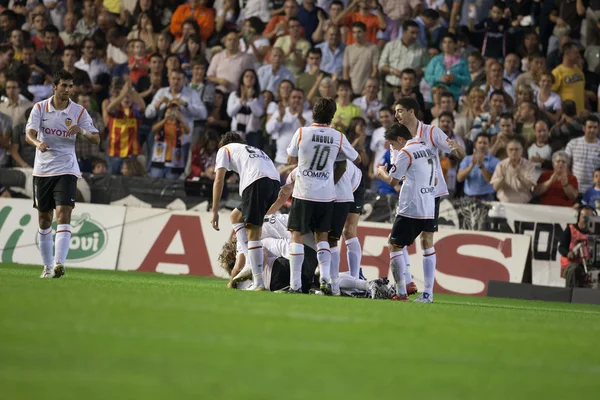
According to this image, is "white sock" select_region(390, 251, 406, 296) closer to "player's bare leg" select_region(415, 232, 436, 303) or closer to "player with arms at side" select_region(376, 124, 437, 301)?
"player with arms at side" select_region(376, 124, 437, 301)

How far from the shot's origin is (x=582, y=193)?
60.0 feet

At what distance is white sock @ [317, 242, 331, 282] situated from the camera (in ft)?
41.1

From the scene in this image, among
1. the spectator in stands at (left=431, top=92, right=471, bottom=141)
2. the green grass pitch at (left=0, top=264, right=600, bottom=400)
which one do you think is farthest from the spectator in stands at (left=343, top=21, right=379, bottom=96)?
the green grass pitch at (left=0, top=264, right=600, bottom=400)

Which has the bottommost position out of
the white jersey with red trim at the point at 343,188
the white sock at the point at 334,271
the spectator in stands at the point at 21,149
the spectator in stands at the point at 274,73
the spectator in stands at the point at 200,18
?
the white sock at the point at 334,271

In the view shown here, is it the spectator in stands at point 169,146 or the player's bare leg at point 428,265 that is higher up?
the spectator in stands at point 169,146

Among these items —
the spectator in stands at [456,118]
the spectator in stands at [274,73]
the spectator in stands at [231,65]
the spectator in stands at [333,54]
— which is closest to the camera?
the spectator in stands at [456,118]

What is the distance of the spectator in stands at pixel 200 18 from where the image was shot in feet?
76.9

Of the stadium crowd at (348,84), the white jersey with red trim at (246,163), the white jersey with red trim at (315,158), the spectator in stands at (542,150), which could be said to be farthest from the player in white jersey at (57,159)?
the spectator in stands at (542,150)

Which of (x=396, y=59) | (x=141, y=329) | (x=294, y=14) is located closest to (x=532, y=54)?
(x=396, y=59)

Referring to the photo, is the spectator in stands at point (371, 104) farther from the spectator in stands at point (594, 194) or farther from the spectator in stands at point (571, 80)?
the spectator in stands at point (594, 194)

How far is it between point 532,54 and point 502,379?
15.4m

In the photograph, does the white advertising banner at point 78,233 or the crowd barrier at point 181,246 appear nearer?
the crowd barrier at point 181,246

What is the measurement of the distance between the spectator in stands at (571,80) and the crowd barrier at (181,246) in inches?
149

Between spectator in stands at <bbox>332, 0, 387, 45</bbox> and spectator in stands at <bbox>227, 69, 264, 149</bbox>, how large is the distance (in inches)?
96.3
